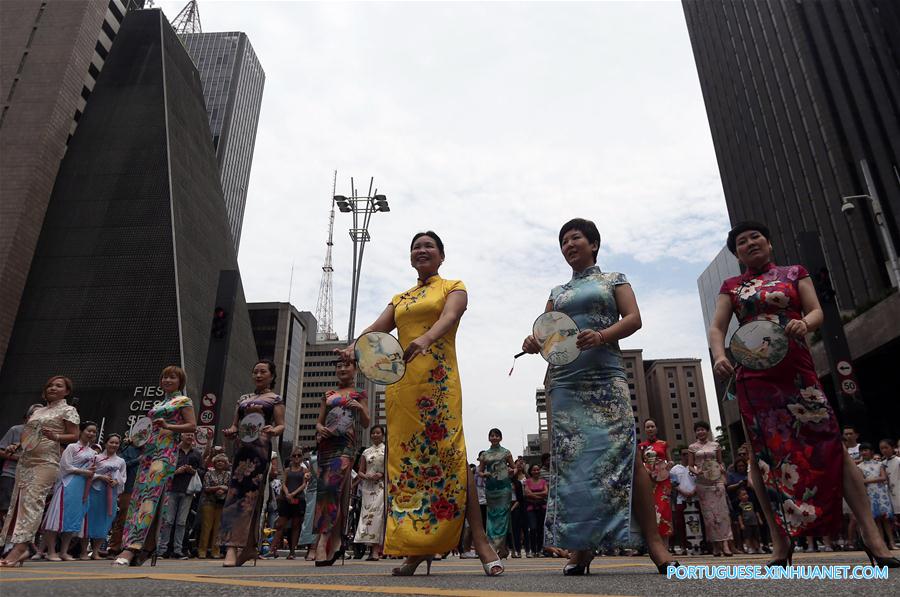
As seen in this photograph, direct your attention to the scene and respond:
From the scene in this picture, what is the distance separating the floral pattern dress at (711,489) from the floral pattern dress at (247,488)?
21.1 ft

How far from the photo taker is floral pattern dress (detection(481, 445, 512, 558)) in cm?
900

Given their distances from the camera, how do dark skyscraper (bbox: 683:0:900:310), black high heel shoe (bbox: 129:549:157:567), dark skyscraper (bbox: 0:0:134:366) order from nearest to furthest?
black high heel shoe (bbox: 129:549:157:567)
dark skyscraper (bbox: 683:0:900:310)
dark skyscraper (bbox: 0:0:134:366)

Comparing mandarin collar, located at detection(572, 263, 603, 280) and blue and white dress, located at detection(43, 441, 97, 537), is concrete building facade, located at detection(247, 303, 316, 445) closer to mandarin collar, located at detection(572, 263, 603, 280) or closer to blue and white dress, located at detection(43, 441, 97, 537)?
blue and white dress, located at detection(43, 441, 97, 537)

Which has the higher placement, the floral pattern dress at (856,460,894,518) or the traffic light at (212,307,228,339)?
the traffic light at (212,307,228,339)

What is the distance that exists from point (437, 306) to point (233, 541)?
2.69 metres

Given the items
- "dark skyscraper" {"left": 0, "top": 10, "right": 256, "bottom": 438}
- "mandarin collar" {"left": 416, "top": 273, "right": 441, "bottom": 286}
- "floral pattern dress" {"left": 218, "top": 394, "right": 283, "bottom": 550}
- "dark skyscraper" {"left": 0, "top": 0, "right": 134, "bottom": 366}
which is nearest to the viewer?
"mandarin collar" {"left": 416, "top": 273, "right": 441, "bottom": 286}

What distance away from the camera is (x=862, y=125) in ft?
110

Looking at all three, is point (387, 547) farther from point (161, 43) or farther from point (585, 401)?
point (161, 43)

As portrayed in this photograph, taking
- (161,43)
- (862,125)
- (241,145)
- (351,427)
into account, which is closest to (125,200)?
(161,43)

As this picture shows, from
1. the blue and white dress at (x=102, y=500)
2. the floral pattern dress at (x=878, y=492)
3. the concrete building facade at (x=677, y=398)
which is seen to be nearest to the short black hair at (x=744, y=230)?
the blue and white dress at (x=102, y=500)

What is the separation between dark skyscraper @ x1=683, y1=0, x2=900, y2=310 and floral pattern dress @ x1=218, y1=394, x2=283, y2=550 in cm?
2619

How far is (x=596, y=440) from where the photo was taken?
10.3 ft

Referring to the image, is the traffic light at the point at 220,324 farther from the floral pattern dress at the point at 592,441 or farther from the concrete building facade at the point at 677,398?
the concrete building facade at the point at 677,398

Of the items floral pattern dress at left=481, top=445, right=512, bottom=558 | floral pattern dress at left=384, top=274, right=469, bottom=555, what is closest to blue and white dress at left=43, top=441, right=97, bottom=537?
floral pattern dress at left=384, top=274, right=469, bottom=555
